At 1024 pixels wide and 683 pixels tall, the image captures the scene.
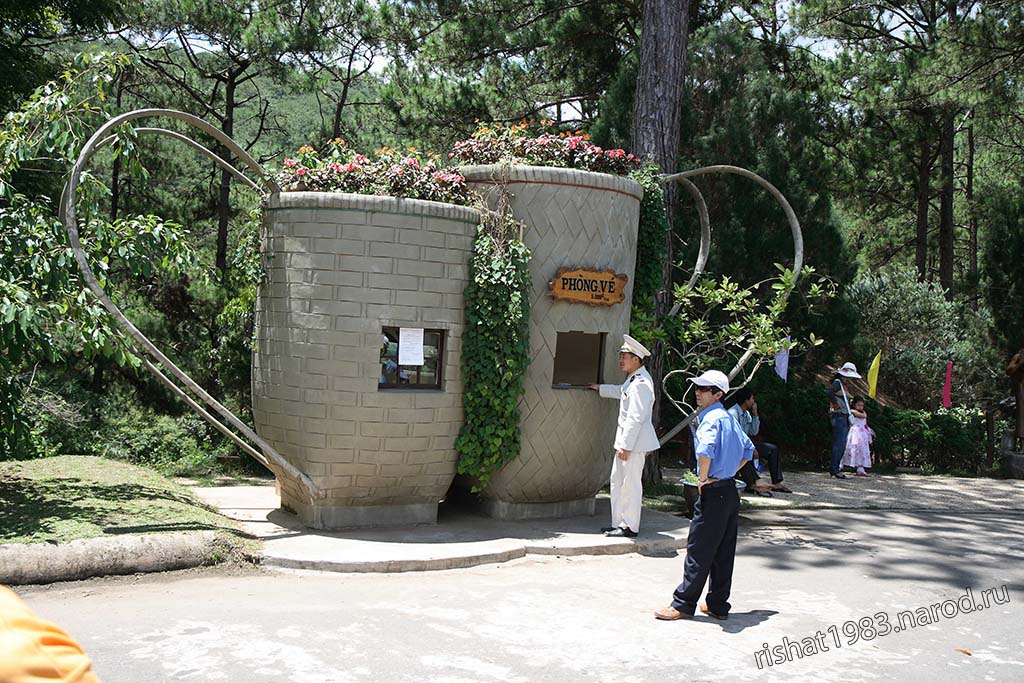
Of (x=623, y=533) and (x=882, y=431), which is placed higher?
(x=882, y=431)

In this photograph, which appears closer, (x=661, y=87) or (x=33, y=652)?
(x=33, y=652)

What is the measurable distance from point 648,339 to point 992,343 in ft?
36.8

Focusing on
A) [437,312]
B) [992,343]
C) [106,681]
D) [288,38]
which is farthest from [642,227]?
[992,343]

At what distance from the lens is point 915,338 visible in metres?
21.2

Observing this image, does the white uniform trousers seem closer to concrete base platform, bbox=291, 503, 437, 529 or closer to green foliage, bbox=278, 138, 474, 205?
concrete base platform, bbox=291, 503, 437, 529

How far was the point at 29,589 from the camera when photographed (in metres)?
6.62

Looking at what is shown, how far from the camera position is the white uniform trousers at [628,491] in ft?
29.2

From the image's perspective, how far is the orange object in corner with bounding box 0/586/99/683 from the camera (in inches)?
52.6

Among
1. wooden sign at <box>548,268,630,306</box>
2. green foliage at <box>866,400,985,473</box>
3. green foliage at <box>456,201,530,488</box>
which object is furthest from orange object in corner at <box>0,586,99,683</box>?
green foliage at <box>866,400,985,473</box>

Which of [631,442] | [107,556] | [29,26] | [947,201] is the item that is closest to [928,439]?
[631,442]

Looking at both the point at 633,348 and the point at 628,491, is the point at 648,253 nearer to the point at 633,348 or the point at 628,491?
the point at 633,348

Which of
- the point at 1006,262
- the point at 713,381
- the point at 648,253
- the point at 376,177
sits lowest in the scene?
the point at 713,381

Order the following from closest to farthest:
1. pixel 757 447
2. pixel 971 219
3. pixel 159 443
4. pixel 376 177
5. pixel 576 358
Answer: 1. pixel 376 177
2. pixel 576 358
3. pixel 757 447
4. pixel 159 443
5. pixel 971 219

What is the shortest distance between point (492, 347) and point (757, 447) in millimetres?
5346
